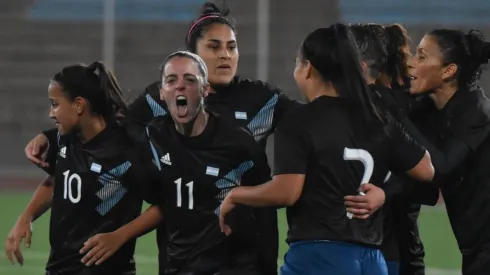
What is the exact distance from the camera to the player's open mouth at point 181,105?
420cm

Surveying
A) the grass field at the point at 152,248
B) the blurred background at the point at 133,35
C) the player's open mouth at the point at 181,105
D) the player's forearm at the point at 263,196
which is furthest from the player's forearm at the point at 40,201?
the blurred background at the point at 133,35

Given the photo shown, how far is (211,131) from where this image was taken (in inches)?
170

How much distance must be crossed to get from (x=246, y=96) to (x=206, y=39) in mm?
333

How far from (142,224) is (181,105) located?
0.61 m

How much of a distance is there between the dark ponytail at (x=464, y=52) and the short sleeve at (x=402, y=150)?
0.74 m

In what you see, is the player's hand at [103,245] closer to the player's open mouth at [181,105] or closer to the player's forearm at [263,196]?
the player's open mouth at [181,105]

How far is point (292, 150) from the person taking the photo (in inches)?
148

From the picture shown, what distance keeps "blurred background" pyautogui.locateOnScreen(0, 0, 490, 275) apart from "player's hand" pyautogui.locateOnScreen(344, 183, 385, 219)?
1140 centimetres

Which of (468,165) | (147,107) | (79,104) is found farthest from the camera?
(147,107)

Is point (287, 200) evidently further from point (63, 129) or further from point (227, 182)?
point (63, 129)

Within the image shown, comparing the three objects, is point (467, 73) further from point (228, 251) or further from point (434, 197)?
point (228, 251)

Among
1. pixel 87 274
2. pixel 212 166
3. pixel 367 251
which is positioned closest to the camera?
pixel 367 251

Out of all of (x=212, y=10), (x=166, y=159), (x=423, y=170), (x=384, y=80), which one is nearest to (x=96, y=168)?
(x=166, y=159)

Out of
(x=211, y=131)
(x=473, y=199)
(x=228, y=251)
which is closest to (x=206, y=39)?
(x=211, y=131)
